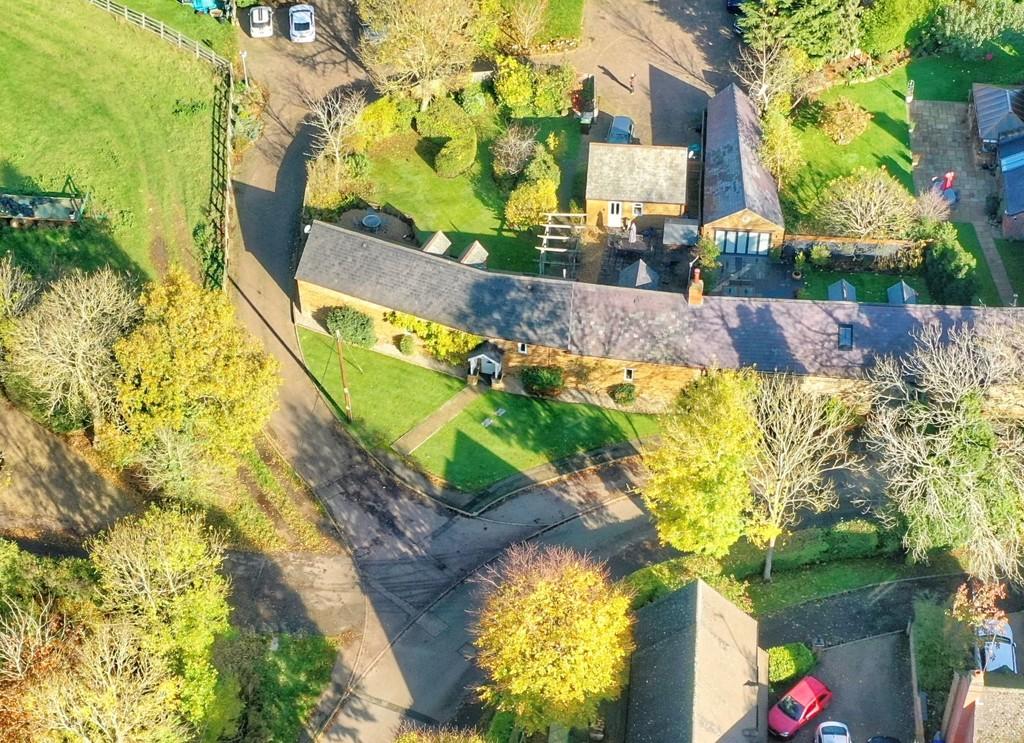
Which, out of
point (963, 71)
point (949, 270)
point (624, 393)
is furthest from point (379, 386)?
point (963, 71)

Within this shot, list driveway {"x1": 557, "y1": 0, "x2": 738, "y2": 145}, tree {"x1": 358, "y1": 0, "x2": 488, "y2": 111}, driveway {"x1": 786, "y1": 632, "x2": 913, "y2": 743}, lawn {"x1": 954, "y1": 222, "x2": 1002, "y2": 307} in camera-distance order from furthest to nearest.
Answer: driveway {"x1": 557, "y1": 0, "x2": 738, "y2": 145} → tree {"x1": 358, "y1": 0, "x2": 488, "y2": 111} → lawn {"x1": 954, "y1": 222, "x2": 1002, "y2": 307} → driveway {"x1": 786, "y1": 632, "x2": 913, "y2": 743}

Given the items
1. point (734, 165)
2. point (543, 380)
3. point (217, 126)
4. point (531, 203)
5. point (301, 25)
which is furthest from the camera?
point (301, 25)

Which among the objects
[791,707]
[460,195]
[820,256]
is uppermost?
[460,195]

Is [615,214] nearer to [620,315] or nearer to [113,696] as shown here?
[620,315]

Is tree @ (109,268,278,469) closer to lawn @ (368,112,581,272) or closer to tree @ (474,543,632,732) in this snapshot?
tree @ (474,543,632,732)

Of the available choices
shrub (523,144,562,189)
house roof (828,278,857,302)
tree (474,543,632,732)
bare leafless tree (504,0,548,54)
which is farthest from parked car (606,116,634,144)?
tree (474,543,632,732)

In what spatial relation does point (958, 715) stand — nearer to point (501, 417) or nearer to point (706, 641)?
point (706, 641)
